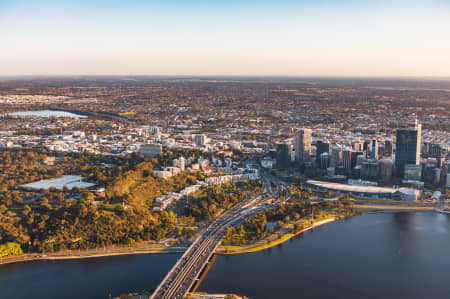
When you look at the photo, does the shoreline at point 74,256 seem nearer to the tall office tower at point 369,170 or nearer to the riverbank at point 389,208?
the riverbank at point 389,208

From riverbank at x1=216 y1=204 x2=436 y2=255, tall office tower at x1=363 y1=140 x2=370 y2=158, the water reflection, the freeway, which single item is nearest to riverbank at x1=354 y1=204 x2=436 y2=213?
riverbank at x1=216 y1=204 x2=436 y2=255

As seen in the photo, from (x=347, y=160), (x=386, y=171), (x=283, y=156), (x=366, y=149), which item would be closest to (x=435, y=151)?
(x=366, y=149)

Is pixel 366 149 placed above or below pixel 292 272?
above

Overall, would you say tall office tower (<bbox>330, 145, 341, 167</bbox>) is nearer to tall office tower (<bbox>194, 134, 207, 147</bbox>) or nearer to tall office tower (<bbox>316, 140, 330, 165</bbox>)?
tall office tower (<bbox>316, 140, 330, 165</bbox>)

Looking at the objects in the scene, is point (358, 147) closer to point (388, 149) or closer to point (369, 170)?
point (388, 149)

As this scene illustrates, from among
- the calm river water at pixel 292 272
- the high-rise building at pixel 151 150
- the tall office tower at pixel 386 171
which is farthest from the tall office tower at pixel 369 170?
the high-rise building at pixel 151 150
